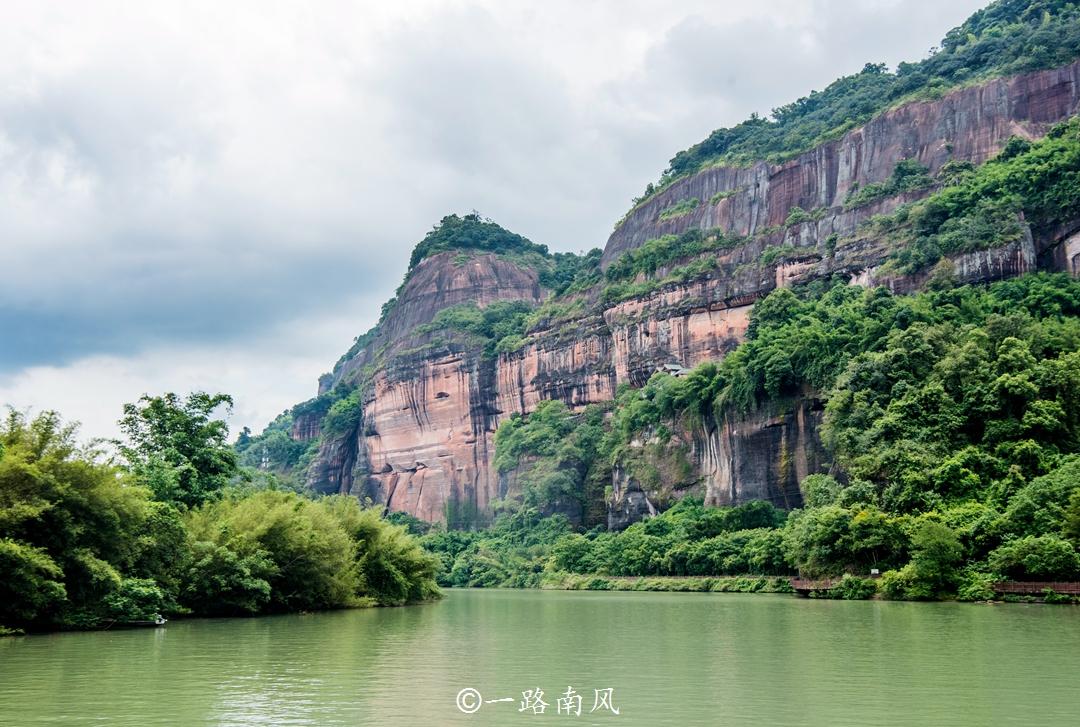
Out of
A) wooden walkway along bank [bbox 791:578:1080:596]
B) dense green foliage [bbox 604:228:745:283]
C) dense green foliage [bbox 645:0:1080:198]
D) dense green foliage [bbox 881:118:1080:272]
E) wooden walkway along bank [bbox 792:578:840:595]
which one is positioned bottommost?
wooden walkway along bank [bbox 792:578:840:595]

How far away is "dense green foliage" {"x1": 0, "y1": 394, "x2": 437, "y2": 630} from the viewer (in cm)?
2019

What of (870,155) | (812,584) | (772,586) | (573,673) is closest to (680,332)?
(870,155)

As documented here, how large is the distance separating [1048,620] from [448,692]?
15.2 m

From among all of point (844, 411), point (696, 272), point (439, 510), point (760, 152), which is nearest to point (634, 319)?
point (696, 272)

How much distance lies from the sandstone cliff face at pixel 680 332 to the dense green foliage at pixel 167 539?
76.4ft

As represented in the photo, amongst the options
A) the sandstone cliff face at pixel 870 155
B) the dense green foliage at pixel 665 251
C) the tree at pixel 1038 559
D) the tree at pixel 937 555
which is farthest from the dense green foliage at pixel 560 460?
the tree at pixel 1038 559

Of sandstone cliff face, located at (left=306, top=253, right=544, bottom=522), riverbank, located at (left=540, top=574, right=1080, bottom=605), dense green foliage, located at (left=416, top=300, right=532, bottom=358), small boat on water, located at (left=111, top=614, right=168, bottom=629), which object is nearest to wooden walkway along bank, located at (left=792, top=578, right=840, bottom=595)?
riverbank, located at (left=540, top=574, right=1080, bottom=605)

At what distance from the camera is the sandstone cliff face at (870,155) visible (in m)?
61.8

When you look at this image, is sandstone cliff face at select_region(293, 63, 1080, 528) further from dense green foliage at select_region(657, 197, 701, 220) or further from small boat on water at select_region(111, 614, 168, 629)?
small boat on water at select_region(111, 614, 168, 629)

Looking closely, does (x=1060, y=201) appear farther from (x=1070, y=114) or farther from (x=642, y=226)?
(x=642, y=226)

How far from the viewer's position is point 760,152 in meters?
81.1

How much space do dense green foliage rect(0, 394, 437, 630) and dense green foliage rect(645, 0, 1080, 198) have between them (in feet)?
158

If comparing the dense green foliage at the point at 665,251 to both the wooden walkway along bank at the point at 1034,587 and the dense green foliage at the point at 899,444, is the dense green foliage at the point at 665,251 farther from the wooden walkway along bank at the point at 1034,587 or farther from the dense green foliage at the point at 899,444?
the wooden walkway along bank at the point at 1034,587

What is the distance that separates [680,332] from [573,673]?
57.9 meters
